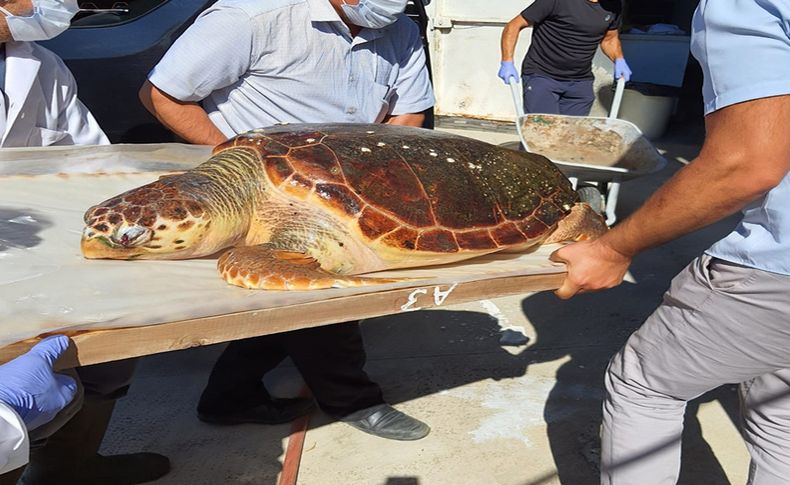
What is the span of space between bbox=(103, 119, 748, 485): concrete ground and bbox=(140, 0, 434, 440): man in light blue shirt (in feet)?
0.32

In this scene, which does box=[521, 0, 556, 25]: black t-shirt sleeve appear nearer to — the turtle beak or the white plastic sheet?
the white plastic sheet

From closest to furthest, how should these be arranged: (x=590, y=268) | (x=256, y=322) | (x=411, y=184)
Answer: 1. (x=256, y=322)
2. (x=590, y=268)
3. (x=411, y=184)

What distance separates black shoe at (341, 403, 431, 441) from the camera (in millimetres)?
2096

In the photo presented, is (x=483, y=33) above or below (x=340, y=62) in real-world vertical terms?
below

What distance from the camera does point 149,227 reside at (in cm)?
142

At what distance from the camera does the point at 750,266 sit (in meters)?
1.23

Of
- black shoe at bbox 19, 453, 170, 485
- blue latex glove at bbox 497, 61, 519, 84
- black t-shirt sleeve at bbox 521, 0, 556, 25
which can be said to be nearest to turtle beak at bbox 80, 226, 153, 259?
black shoe at bbox 19, 453, 170, 485

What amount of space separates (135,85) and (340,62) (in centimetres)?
122

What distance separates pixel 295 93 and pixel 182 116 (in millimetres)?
333

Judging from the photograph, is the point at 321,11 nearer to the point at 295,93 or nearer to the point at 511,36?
the point at 295,93

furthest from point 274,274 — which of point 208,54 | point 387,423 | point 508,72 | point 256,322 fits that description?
point 508,72

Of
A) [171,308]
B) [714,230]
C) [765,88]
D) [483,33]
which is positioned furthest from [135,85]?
[483,33]

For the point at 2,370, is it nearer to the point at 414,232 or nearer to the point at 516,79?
the point at 414,232

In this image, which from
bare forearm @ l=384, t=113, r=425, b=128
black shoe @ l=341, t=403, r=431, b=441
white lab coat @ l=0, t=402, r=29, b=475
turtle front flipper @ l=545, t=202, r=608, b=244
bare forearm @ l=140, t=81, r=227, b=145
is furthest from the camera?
bare forearm @ l=384, t=113, r=425, b=128
